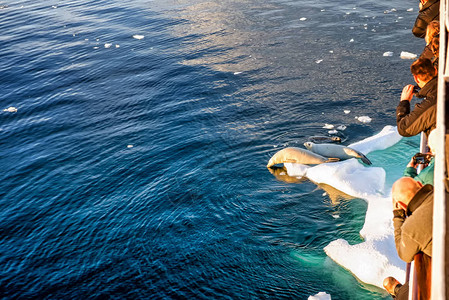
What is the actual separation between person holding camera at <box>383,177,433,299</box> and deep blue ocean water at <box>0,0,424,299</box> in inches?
116

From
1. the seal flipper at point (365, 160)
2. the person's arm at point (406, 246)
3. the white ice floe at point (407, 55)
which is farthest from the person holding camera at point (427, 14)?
the white ice floe at point (407, 55)

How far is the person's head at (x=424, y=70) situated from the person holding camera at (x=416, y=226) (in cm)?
167

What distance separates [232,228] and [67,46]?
50.7 feet

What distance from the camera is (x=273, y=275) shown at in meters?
6.61

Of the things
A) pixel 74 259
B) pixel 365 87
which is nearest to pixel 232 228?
pixel 74 259

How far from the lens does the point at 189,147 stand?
416 inches

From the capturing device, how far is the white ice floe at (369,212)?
625 cm

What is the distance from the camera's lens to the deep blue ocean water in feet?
22.9

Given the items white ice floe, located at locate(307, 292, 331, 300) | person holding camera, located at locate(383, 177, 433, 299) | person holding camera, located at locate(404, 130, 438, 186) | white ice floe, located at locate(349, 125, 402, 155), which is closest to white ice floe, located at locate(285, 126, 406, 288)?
white ice floe, located at locate(349, 125, 402, 155)

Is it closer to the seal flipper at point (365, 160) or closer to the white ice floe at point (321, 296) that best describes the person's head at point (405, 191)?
the white ice floe at point (321, 296)

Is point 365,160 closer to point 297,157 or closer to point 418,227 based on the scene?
point 297,157

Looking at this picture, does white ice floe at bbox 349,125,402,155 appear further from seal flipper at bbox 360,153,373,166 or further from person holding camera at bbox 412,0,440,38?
person holding camera at bbox 412,0,440,38

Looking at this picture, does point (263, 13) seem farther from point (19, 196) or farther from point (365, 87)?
point (19, 196)

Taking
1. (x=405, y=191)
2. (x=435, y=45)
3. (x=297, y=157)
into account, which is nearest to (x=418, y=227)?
(x=405, y=191)
